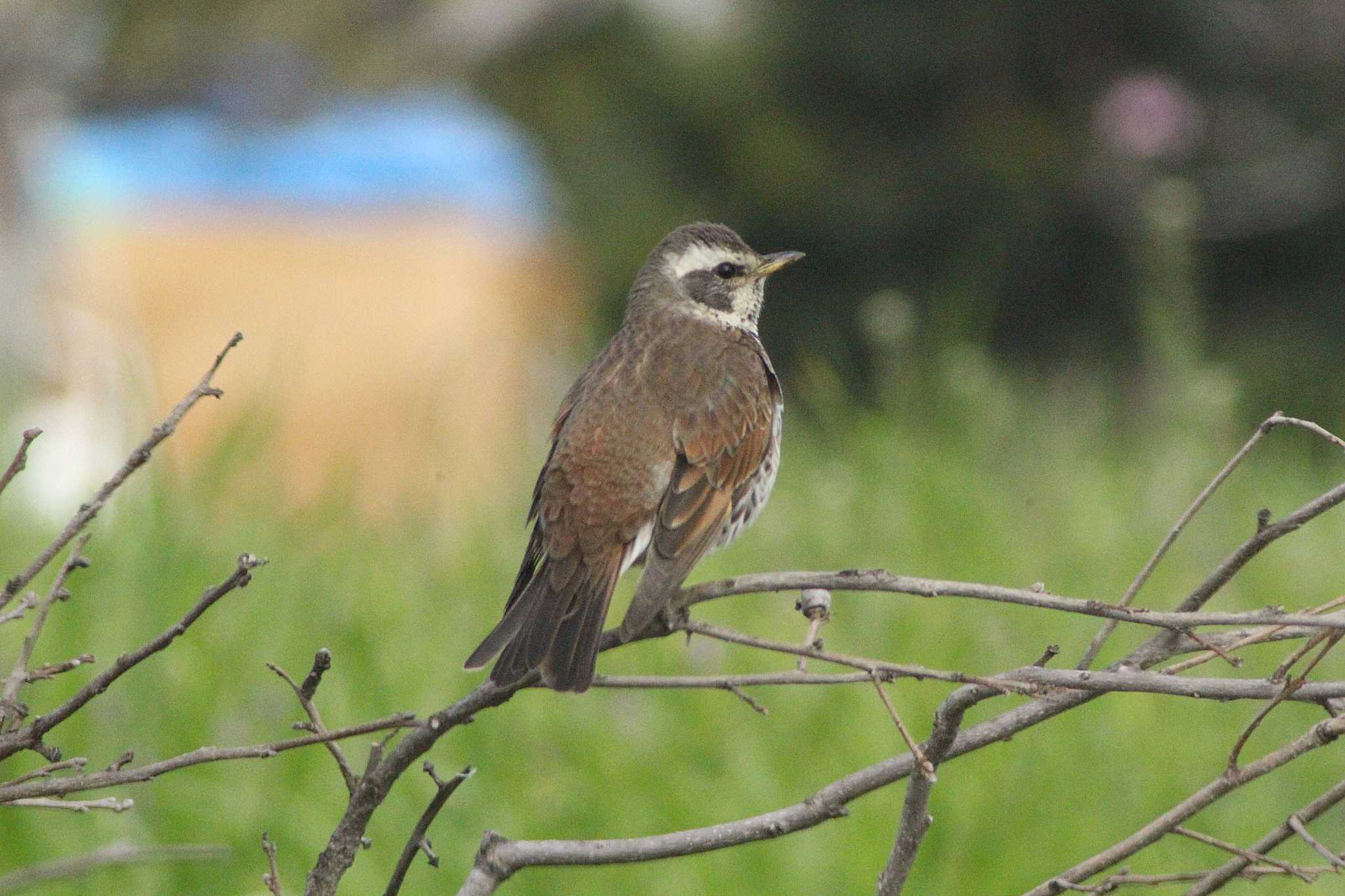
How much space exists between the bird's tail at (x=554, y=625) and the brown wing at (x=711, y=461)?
3.9 inches

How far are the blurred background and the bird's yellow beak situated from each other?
3.42 feet

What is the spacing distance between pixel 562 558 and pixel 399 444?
3601 millimetres

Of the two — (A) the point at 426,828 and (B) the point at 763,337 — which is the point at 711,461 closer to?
(A) the point at 426,828

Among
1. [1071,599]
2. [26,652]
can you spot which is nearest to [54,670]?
[26,652]

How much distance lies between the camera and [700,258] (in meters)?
3.74

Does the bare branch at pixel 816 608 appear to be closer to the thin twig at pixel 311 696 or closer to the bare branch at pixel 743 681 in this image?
the bare branch at pixel 743 681

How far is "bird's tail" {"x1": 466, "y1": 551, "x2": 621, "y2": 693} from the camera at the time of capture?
2.51 m

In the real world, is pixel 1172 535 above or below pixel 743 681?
above

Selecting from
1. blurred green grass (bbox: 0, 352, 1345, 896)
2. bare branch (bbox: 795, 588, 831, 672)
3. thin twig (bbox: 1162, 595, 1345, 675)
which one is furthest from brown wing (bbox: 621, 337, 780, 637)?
thin twig (bbox: 1162, 595, 1345, 675)

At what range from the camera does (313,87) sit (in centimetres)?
1847

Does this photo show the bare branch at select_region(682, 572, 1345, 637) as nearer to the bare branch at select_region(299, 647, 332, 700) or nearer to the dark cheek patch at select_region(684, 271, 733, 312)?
the bare branch at select_region(299, 647, 332, 700)

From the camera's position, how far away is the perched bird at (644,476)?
2.81m

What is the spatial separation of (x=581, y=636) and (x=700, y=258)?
1.28m

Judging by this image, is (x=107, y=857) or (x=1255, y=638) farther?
(x=107, y=857)
